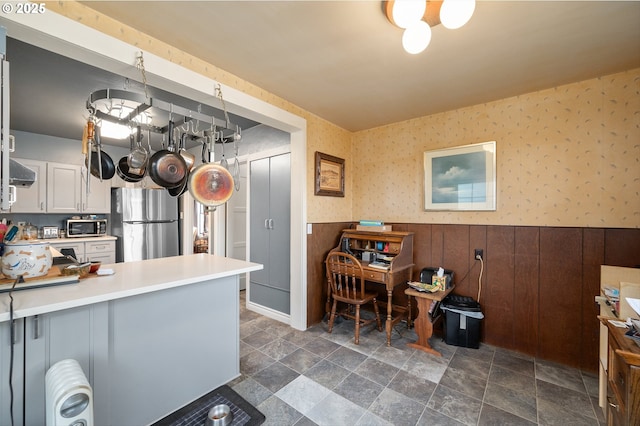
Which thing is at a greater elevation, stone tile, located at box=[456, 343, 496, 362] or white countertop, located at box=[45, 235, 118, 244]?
white countertop, located at box=[45, 235, 118, 244]

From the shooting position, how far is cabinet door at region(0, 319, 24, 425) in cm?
107

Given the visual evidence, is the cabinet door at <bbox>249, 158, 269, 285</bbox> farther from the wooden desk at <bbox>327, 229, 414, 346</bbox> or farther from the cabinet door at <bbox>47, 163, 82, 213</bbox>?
the cabinet door at <bbox>47, 163, 82, 213</bbox>

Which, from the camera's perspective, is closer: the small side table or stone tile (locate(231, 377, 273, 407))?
stone tile (locate(231, 377, 273, 407))

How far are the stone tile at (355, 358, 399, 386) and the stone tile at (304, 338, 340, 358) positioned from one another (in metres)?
0.34

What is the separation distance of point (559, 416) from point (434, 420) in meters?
0.78

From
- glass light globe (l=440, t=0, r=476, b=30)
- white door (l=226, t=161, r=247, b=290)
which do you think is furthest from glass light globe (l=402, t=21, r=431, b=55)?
white door (l=226, t=161, r=247, b=290)

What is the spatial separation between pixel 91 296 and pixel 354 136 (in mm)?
3104

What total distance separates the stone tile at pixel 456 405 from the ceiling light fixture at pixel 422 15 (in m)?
2.15

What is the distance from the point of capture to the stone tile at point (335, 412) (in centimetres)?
159

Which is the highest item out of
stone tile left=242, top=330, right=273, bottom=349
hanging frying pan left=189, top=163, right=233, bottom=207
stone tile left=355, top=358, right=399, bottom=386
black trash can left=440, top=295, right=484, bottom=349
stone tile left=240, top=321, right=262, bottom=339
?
hanging frying pan left=189, top=163, right=233, bottom=207

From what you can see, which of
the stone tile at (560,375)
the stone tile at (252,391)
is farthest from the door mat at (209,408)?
the stone tile at (560,375)

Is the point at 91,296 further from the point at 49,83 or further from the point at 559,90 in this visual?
the point at 559,90

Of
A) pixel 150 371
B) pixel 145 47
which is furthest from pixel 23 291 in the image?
pixel 145 47

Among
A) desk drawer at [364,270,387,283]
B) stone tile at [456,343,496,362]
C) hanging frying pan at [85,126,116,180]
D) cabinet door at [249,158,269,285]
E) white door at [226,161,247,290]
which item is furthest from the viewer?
white door at [226,161,247,290]
